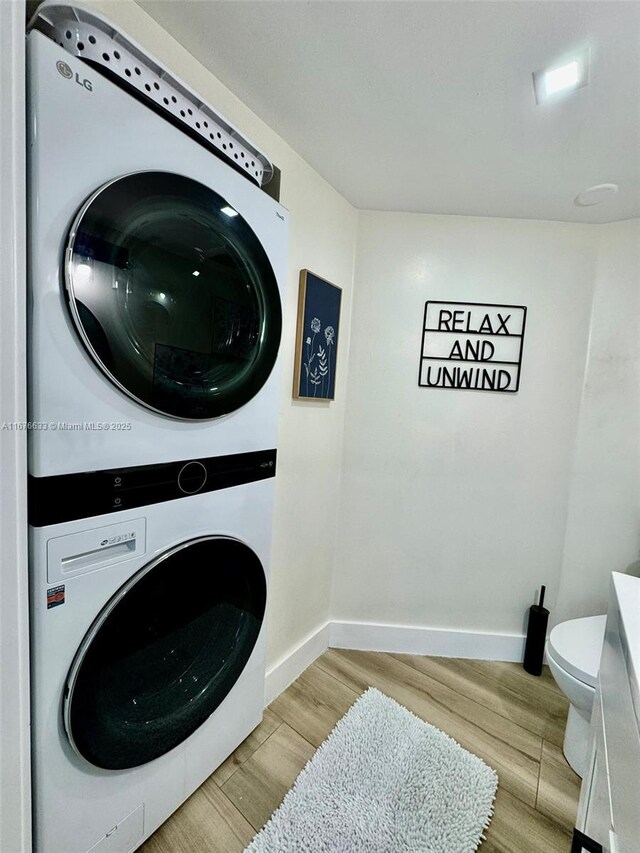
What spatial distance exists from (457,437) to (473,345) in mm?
465

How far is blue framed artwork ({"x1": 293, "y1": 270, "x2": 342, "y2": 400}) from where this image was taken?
1561mm

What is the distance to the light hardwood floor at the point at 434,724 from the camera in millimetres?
1153

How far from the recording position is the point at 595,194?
5.08ft

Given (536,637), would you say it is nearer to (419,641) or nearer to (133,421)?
(419,641)

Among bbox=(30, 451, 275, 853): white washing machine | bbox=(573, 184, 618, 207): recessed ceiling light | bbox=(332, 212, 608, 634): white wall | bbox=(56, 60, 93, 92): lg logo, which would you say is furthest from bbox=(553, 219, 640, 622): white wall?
bbox=(56, 60, 93, 92): lg logo

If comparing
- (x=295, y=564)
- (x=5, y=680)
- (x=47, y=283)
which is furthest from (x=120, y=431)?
(x=295, y=564)

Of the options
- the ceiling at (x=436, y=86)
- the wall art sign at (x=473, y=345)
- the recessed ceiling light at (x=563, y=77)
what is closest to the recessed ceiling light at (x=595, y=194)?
the ceiling at (x=436, y=86)

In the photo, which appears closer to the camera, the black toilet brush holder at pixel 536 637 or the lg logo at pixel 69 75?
the lg logo at pixel 69 75

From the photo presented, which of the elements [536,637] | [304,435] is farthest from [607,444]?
[304,435]

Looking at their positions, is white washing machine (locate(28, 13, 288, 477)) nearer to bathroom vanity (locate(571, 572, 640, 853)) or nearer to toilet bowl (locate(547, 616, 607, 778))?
bathroom vanity (locate(571, 572, 640, 853))

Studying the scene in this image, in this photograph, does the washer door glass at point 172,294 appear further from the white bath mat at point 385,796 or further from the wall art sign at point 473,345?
the white bath mat at point 385,796

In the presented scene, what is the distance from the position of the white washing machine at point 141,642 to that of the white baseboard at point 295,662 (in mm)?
383

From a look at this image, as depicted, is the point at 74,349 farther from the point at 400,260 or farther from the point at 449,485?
the point at 449,485

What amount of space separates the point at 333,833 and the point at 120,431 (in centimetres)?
134
